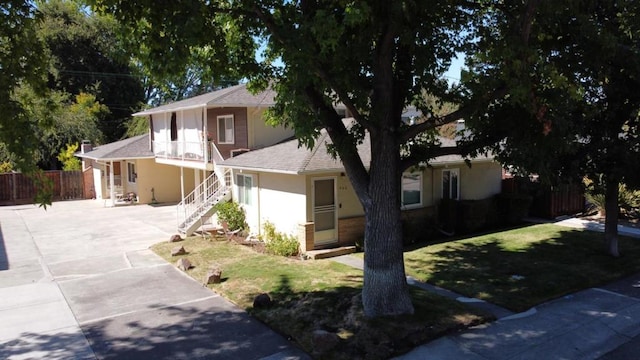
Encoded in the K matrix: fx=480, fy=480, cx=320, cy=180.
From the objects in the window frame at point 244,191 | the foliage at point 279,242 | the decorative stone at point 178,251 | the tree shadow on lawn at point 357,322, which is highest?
the window frame at point 244,191

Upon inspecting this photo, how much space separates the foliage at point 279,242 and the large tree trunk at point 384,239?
19.8ft

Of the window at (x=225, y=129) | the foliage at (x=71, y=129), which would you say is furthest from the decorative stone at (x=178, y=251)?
the foliage at (x=71, y=129)

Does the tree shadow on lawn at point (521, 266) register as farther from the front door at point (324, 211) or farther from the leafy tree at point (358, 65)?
the leafy tree at point (358, 65)

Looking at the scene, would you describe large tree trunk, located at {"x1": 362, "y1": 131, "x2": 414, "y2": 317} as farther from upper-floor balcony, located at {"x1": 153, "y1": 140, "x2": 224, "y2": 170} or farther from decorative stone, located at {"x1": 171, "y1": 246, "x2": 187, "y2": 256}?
upper-floor balcony, located at {"x1": 153, "y1": 140, "x2": 224, "y2": 170}

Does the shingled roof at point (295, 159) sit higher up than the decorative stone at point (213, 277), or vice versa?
the shingled roof at point (295, 159)

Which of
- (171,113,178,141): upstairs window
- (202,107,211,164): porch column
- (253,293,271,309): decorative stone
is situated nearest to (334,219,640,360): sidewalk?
(253,293,271,309): decorative stone

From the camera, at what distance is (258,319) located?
30.7ft

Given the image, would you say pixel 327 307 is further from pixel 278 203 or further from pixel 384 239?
pixel 278 203

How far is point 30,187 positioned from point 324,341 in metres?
29.9

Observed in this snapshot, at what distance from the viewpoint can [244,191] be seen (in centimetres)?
1825

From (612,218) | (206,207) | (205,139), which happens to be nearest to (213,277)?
(206,207)

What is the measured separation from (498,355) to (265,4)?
22.7 ft

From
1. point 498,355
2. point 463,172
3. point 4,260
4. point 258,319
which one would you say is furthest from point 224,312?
point 463,172

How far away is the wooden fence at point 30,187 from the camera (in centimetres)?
3011
